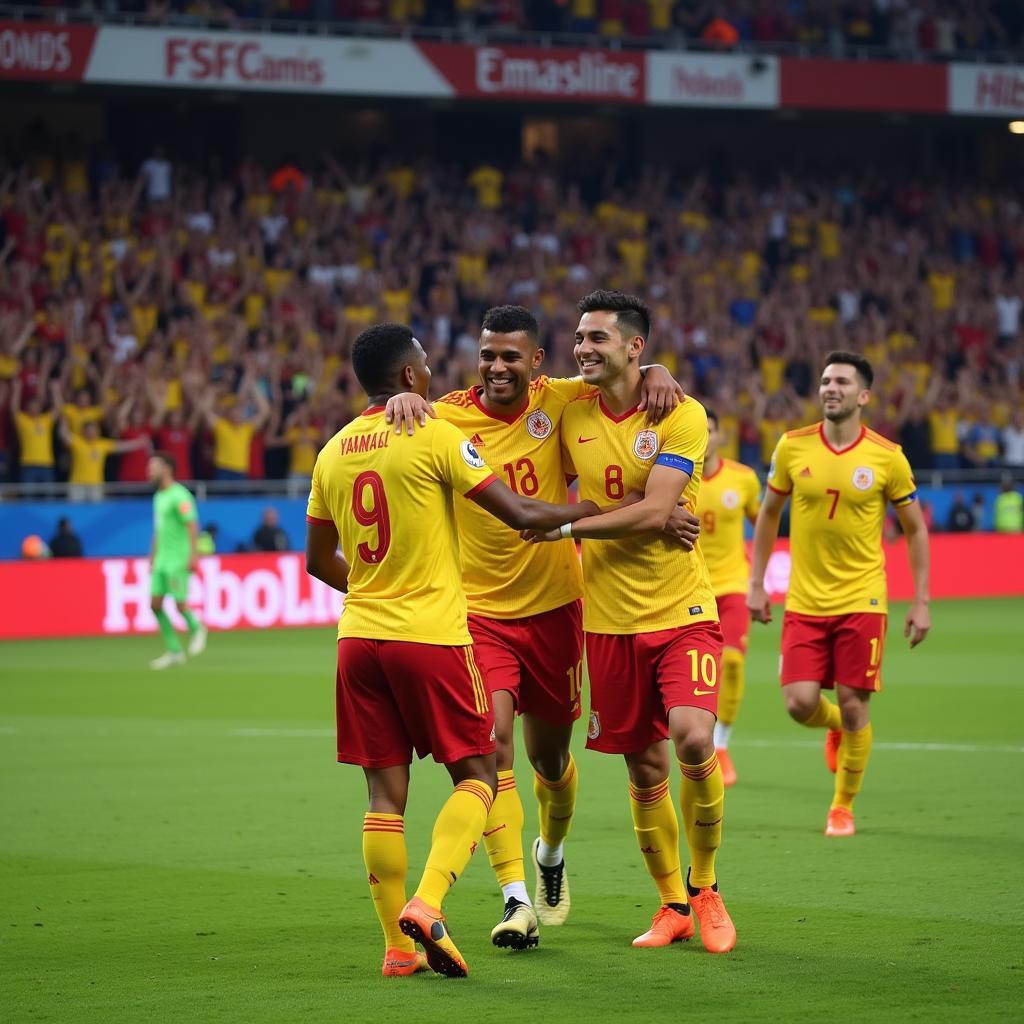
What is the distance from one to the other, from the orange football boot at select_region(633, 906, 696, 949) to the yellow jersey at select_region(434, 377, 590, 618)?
1.28 metres

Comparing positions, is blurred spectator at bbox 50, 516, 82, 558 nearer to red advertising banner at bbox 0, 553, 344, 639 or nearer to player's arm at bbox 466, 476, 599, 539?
red advertising banner at bbox 0, 553, 344, 639

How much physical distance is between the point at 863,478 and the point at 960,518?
19723 mm

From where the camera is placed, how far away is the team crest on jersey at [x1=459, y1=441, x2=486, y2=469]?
260 inches

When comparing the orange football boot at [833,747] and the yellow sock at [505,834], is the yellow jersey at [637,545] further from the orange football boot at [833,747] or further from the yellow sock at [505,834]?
the orange football boot at [833,747]

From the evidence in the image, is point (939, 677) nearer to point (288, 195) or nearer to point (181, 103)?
point (288, 195)

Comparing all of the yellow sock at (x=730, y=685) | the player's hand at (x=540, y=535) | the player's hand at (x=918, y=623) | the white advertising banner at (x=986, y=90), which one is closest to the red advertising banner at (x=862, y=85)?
the white advertising banner at (x=986, y=90)

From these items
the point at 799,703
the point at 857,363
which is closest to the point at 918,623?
the point at 799,703

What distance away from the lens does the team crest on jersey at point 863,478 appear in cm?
1026

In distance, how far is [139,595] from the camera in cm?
2372

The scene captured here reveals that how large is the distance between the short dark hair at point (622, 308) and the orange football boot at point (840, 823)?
3.53 meters

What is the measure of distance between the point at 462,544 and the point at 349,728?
1184mm

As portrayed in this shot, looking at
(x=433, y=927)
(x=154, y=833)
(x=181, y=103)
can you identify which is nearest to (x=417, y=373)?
(x=433, y=927)

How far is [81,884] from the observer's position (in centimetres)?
870

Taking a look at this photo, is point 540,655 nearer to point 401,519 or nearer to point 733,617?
point 401,519
